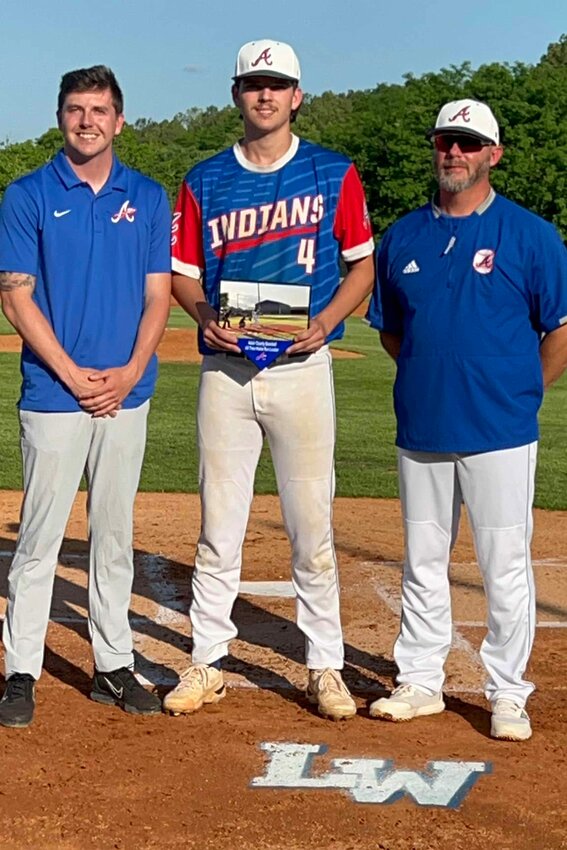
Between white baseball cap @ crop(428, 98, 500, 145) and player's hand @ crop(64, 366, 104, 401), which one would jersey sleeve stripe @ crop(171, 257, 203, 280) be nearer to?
player's hand @ crop(64, 366, 104, 401)

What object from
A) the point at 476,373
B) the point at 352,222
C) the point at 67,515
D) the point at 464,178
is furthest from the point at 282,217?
the point at 67,515

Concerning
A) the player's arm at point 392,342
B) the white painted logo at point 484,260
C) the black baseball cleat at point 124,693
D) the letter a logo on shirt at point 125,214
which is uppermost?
the letter a logo on shirt at point 125,214

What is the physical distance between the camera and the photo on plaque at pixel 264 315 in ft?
15.4

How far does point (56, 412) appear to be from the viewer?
4.70m

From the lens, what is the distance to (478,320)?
4633mm

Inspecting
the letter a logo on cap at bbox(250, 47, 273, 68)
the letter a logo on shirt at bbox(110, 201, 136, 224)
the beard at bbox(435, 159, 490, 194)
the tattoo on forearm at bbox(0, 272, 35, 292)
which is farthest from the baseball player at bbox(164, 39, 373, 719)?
the tattoo on forearm at bbox(0, 272, 35, 292)

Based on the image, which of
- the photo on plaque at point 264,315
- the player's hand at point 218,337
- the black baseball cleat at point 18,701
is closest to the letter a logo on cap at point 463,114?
the photo on plaque at point 264,315

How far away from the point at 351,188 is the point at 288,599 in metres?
2.78

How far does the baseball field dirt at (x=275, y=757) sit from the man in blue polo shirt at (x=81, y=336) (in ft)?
1.25

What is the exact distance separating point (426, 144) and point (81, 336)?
76.0 metres

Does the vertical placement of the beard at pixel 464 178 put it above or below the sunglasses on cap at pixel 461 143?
below

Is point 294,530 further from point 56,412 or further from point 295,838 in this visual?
point 295,838

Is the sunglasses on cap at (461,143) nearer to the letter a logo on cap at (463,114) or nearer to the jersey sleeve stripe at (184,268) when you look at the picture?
the letter a logo on cap at (463,114)

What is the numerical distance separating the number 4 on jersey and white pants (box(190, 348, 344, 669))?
36cm
